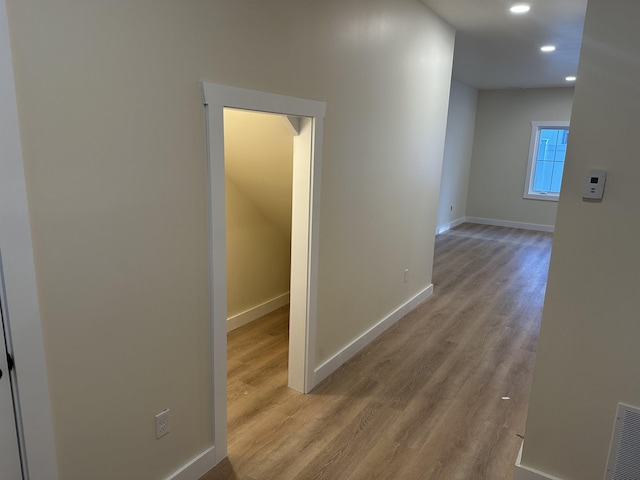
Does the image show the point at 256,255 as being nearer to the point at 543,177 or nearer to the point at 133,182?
the point at 133,182

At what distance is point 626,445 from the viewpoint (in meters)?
1.83

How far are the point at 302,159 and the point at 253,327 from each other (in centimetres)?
184

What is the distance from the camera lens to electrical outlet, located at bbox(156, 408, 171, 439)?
1842 mm

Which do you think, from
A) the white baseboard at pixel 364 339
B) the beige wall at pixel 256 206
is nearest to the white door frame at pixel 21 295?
the beige wall at pixel 256 206

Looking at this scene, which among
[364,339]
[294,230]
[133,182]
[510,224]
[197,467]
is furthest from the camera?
[510,224]

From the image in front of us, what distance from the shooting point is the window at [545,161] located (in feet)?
26.6

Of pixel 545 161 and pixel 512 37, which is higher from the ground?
pixel 512 37

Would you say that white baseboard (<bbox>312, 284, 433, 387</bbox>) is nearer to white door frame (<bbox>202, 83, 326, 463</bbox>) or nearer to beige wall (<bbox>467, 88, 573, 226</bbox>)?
white door frame (<bbox>202, 83, 326, 463</bbox>)

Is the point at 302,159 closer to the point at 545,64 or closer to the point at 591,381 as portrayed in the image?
the point at 591,381

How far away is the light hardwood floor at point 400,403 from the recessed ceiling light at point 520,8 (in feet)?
8.81

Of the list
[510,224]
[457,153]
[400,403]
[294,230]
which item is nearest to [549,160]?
[510,224]

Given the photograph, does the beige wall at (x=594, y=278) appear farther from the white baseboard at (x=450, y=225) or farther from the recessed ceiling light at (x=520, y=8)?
the white baseboard at (x=450, y=225)

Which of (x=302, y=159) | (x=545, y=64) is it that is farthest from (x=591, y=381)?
(x=545, y=64)

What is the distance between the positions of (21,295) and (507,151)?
28.6ft
